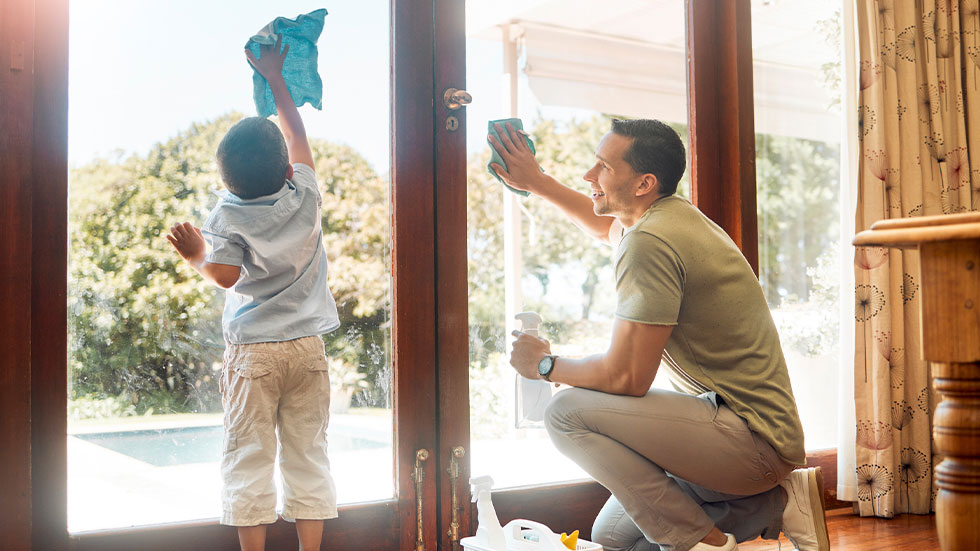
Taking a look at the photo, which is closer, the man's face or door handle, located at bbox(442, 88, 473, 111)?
the man's face

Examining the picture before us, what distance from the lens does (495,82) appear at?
2279 millimetres

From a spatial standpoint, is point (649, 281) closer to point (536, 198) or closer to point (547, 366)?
point (547, 366)

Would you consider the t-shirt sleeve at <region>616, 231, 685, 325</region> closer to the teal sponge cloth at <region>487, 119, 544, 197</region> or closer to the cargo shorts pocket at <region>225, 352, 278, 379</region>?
the teal sponge cloth at <region>487, 119, 544, 197</region>

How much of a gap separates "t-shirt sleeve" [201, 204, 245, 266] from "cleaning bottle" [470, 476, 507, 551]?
72 centimetres

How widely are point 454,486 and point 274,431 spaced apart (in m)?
0.55

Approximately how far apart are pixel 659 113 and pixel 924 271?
5.37 ft

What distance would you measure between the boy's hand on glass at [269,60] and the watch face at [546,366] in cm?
87

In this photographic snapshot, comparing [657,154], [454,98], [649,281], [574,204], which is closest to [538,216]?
[574,204]

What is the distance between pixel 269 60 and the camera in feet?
6.26

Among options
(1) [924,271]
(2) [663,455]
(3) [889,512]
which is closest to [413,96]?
(2) [663,455]

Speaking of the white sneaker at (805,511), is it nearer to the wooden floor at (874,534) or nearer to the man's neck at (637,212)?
the wooden floor at (874,534)

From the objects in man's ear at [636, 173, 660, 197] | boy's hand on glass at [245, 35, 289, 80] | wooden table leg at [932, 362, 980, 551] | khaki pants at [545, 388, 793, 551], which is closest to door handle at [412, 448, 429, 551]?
khaki pants at [545, 388, 793, 551]

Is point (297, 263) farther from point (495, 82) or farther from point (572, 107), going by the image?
point (572, 107)

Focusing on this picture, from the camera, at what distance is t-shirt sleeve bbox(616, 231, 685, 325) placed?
67.4 inches
